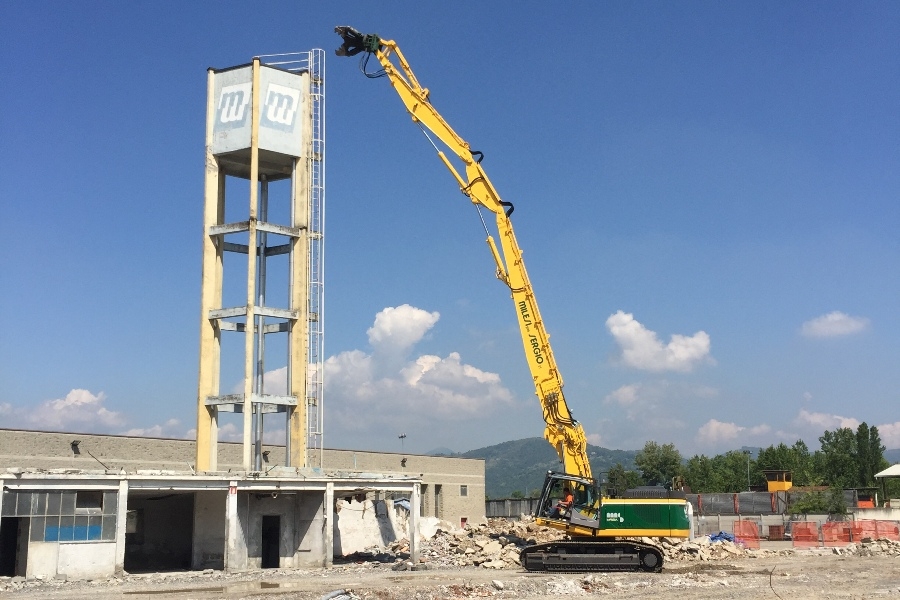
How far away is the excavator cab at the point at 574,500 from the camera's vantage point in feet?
111

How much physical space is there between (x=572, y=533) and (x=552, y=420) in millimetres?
4405

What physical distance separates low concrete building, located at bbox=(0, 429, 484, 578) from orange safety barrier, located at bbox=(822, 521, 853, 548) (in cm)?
2183

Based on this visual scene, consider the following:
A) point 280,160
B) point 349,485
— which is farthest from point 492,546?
point 280,160

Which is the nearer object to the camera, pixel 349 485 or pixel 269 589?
pixel 269 589

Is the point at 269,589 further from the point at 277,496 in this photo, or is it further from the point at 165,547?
the point at 165,547

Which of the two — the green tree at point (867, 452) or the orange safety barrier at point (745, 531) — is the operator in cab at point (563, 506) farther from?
the green tree at point (867, 452)

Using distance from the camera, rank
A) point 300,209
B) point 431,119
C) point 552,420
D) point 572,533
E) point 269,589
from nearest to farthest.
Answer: point 269,589
point 572,533
point 552,420
point 431,119
point 300,209

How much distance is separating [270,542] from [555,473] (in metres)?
12.1

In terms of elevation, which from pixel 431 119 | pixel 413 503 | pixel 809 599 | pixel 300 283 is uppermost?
pixel 431 119

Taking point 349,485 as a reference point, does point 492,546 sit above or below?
below

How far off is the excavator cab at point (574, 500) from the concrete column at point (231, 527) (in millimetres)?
11140

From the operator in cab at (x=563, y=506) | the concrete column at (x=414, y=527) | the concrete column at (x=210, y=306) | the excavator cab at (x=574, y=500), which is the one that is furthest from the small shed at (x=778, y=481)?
the concrete column at (x=210, y=306)

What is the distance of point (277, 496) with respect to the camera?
3778 centimetres

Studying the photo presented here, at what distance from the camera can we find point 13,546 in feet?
112
